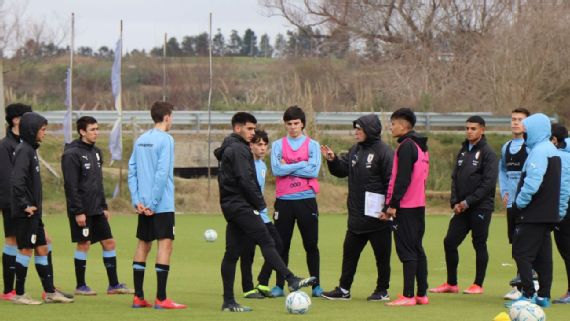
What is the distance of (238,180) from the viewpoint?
38.5 feet

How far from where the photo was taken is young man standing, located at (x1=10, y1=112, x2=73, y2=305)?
12.0 metres

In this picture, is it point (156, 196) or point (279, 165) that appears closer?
point (156, 196)

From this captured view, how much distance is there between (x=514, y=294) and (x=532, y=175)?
68.1 inches

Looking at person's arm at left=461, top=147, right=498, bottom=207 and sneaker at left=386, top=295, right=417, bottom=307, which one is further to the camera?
person's arm at left=461, top=147, right=498, bottom=207

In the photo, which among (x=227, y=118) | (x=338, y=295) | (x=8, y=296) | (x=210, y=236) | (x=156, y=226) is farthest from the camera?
(x=227, y=118)

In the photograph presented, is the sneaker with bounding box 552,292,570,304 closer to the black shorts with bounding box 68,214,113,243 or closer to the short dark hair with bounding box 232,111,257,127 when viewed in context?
the short dark hair with bounding box 232,111,257,127

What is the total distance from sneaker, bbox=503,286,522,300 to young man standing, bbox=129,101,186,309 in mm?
3690

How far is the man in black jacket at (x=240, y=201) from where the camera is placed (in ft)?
38.5

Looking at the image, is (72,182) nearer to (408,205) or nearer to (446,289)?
(408,205)

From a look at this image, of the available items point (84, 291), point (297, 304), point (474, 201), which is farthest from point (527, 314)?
point (84, 291)

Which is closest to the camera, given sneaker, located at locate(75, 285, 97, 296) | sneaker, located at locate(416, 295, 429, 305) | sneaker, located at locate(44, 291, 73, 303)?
sneaker, located at locate(44, 291, 73, 303)

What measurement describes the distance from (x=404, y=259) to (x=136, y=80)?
44.0 metres

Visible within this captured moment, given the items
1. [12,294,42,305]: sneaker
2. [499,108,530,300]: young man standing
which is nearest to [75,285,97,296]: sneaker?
[12,294,42,305]: sneaker

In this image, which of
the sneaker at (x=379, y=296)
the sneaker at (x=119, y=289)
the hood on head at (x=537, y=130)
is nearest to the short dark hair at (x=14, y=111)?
the sneaker at (x=119, y=289)
